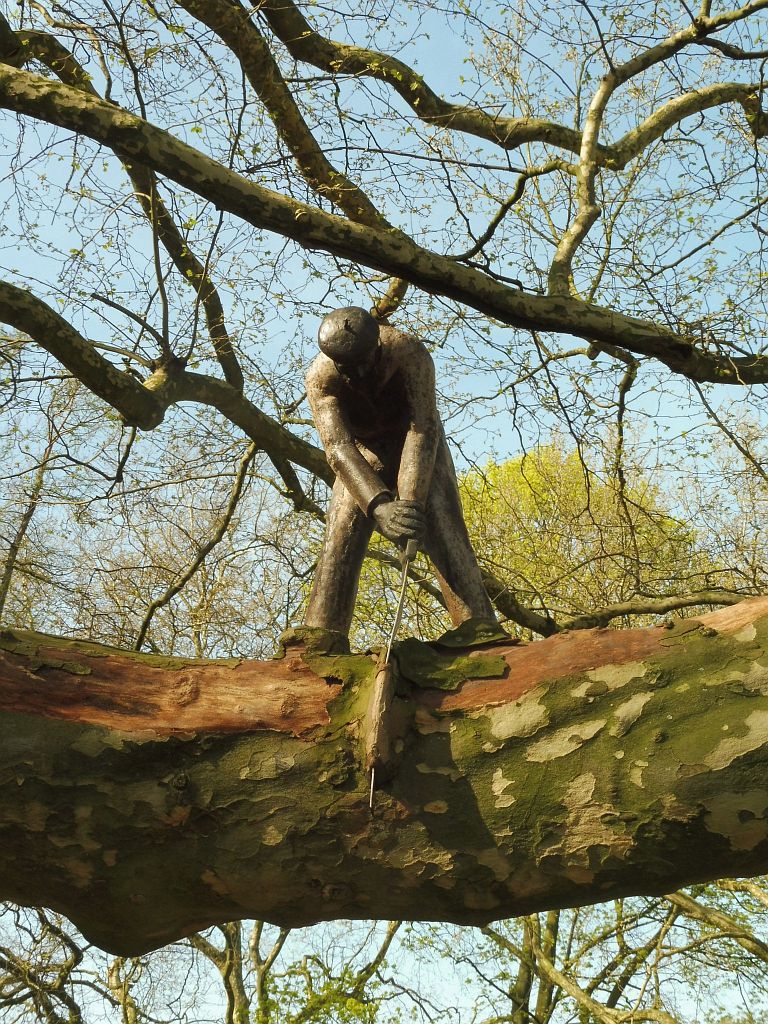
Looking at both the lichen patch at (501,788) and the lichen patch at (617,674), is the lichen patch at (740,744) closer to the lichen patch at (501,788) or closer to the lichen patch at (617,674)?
the lichen patch at (617,674)

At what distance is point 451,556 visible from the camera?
15.5 feet

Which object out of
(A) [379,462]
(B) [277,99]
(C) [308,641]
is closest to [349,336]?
(A) [379,462]

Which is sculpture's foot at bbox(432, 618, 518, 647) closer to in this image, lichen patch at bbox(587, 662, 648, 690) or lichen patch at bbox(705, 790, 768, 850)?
lichen patch at bbox(587, 662, 648, 690)

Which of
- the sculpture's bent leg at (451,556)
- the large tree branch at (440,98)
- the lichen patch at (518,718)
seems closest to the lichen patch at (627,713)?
the lichen patch at (518,718)

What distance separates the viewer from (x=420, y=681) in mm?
3049

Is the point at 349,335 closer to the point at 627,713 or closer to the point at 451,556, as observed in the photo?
the point at 451,556

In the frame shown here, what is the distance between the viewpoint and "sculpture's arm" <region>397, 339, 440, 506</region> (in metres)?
4.33

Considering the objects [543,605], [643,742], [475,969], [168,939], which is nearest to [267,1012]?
[475,969]

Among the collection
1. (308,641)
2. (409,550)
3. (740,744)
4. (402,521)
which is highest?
(402,521)

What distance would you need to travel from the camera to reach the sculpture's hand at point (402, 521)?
4023mm

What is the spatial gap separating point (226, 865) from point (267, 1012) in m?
9.87

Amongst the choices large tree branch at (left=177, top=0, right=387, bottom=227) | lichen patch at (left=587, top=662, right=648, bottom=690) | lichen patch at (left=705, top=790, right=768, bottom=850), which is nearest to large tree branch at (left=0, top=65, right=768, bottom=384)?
large tree branch at (left=177, top=0, right=387, bottom=227)

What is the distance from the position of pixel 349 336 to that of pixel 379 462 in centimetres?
77

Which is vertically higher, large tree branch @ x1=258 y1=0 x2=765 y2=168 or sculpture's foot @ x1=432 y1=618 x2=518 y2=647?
large tree branch @ x1=258 y1=0 x2=765 y2=168
